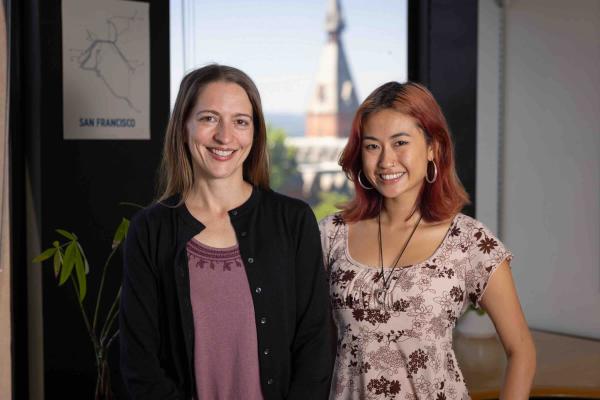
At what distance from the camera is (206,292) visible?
179 cm

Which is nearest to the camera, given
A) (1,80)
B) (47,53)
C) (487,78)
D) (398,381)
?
(398,381)

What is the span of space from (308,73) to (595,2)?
52.3 inches

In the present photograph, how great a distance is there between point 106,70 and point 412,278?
5.07 ft

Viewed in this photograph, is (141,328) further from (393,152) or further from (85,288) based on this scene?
(85,288)

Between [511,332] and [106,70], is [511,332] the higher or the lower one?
the lower one

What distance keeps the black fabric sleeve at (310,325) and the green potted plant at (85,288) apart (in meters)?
0.92

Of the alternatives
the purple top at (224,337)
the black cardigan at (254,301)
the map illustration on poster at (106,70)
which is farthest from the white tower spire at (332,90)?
the purple top at (224,337)

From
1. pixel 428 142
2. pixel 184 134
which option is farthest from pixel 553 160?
pixel 184 134

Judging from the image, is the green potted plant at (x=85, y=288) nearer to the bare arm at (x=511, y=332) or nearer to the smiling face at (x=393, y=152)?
the smiling face at (x=393, y=152)

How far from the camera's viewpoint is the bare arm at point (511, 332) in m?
1.93

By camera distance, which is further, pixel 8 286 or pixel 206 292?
pixel 8 286

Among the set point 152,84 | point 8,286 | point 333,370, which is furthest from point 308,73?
point 333,370

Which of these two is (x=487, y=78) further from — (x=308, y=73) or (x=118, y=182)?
(x=118, y=182)

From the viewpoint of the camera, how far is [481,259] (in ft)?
6.37
